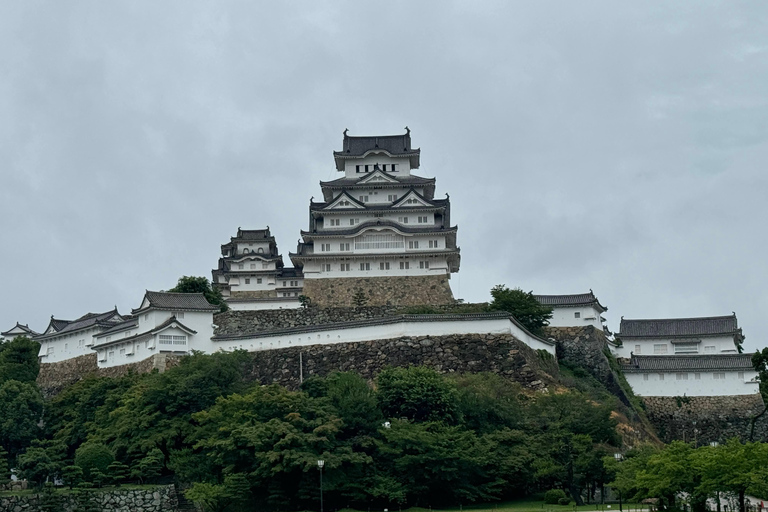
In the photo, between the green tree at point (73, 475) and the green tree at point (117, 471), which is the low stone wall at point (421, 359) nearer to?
the green tree at point (117, 471)

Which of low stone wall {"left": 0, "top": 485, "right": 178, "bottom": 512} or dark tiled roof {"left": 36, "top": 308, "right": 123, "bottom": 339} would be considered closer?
low stone wall {"left": 0, "top": 485, "right": 178, "bottom": 512}

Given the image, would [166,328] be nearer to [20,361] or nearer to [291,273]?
[20,361]

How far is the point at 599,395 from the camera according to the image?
1705 inches

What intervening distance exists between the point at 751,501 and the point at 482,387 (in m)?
10.0

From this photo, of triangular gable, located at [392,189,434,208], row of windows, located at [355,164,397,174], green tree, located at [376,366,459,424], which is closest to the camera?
green tree, located at [376,366,459,424]

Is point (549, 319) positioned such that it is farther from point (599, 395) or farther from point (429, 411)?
point (429, 411)

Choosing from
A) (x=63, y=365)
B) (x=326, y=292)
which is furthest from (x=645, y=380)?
(x=63, y=365)

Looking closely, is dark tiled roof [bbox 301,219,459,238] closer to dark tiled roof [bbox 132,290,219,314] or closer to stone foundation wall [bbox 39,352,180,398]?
dark tiled roof [bbox 132,290,219,314]

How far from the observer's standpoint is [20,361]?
5228cm

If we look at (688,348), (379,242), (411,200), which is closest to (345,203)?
Result: (379,242)

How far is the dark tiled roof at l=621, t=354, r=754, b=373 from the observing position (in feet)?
157

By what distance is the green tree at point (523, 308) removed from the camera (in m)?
47.0

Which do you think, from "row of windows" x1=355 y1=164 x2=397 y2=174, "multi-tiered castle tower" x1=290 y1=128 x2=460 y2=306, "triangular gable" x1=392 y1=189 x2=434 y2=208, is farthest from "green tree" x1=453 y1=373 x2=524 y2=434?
"row of windows" x1=355 y1=164 x2=397 y2=174

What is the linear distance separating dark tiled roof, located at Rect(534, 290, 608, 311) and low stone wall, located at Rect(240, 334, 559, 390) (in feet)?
19.4
